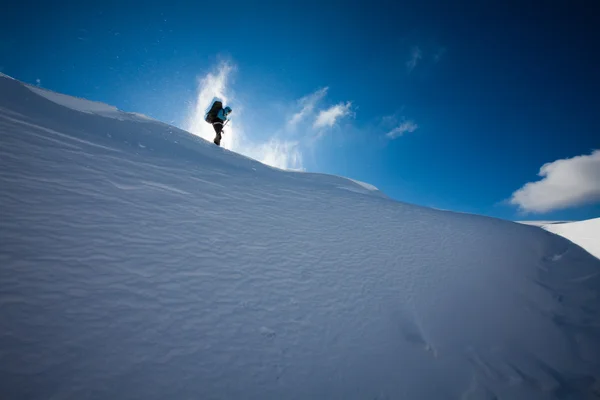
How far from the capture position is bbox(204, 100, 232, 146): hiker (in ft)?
32.0

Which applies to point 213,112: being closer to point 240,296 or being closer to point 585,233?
point 240,296

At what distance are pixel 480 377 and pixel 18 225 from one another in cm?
448

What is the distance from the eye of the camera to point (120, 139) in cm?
545

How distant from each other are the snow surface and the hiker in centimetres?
505

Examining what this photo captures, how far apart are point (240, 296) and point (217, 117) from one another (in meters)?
8.76

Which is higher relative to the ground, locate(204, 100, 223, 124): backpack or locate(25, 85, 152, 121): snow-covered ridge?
locate(204, 100, 223, 124): backpack

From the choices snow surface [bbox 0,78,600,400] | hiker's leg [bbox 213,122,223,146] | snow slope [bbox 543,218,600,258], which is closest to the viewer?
snow surface [bbox 0,78,600,400]

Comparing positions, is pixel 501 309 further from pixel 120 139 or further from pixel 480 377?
pixel 120 139

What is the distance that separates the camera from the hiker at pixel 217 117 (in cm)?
977

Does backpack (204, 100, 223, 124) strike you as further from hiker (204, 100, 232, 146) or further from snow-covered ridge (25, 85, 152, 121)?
snow-covered ridge (25, 85, 152, 121)

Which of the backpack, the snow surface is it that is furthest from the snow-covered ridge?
the backpack

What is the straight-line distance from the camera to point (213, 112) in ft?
32.3

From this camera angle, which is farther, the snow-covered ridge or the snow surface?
the snow-covered ridge

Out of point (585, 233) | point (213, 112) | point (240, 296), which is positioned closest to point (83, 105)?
point (213, 112)
